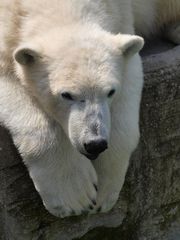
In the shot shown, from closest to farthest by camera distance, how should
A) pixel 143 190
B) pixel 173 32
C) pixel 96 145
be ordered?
pixel 96 145 → pixel 143 190 → pixel 173 32

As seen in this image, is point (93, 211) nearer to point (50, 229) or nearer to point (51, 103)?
point (50, 229)

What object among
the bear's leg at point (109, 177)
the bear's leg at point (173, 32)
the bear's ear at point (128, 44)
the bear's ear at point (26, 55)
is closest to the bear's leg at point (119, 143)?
the bear's leg at point (109, 177)

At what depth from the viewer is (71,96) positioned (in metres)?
3.14

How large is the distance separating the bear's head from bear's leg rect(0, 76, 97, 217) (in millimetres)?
87

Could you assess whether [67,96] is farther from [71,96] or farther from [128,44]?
[128,44]

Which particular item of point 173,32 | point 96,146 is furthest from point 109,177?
point 173,32

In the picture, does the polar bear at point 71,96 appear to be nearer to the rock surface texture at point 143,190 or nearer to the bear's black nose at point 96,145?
the bear's black nose at point 96,145

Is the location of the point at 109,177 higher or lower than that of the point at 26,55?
lower

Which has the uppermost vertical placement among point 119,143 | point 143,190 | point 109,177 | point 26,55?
point 26,55

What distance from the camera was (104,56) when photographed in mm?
3201

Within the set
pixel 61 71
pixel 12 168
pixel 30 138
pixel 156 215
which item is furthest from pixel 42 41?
pixel 156 215

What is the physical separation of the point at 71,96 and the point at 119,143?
1.47ft

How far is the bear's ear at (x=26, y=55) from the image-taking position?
3.17 meters

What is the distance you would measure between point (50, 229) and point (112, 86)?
969 mm
